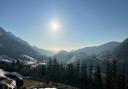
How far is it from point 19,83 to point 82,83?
174ft

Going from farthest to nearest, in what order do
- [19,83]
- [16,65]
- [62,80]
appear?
[16,65]
[62,80]
[19,83]

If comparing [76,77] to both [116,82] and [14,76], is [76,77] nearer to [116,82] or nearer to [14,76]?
[116,82]

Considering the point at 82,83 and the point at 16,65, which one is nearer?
the point at 82,83

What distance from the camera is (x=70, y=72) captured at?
156 meters

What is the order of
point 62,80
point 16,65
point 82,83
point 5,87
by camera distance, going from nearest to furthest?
point 5,87 → point 82,83 → point 62,80 → point 16,65

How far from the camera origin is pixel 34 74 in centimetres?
17575

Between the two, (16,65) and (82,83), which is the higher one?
(16,65)

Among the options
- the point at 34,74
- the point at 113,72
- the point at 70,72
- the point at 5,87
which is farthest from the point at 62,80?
the point at 5,87

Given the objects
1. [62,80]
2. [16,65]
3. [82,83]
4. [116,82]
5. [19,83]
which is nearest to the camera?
[19,83]

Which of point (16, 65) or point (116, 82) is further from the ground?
point (16, 65)

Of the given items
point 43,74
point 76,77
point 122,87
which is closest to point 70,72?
point 76,77

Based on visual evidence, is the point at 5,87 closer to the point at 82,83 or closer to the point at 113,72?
the point at 113,72

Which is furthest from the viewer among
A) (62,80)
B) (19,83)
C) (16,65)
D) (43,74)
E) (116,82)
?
(16,65)

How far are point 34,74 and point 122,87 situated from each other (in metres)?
88.6
